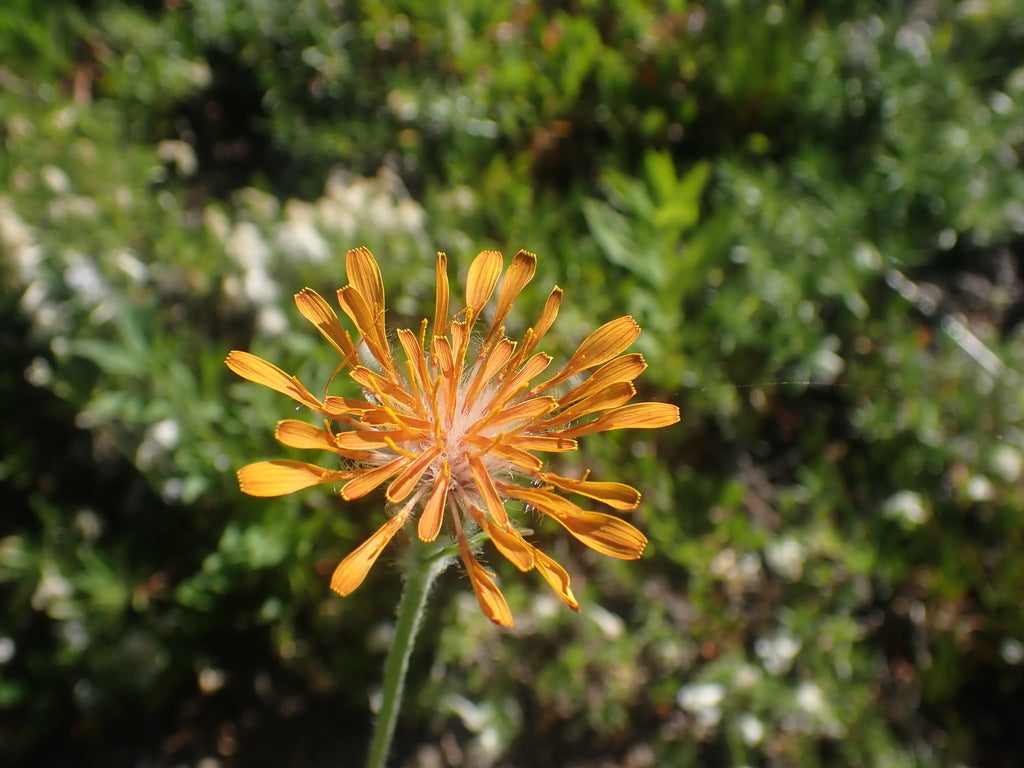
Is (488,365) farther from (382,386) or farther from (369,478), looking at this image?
(369,478)

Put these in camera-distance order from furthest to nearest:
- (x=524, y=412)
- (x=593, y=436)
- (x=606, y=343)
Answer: (x=593, y=436) < (x=606, y=343) < (x=524, y=412)

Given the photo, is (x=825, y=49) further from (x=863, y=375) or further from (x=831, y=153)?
(x=863, y=375)

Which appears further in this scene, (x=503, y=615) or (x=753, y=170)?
(x=753, y=170)

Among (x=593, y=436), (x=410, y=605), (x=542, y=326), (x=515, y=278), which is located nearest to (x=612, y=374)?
(x=542, y=326)

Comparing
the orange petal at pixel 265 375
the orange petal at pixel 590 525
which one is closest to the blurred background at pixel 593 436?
the orange petal at pixel 265 375

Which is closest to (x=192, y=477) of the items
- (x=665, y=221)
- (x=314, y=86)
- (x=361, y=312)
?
(x=361, y=312)

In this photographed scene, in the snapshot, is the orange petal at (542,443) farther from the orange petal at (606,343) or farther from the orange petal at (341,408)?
the orange petal at (341,408)
